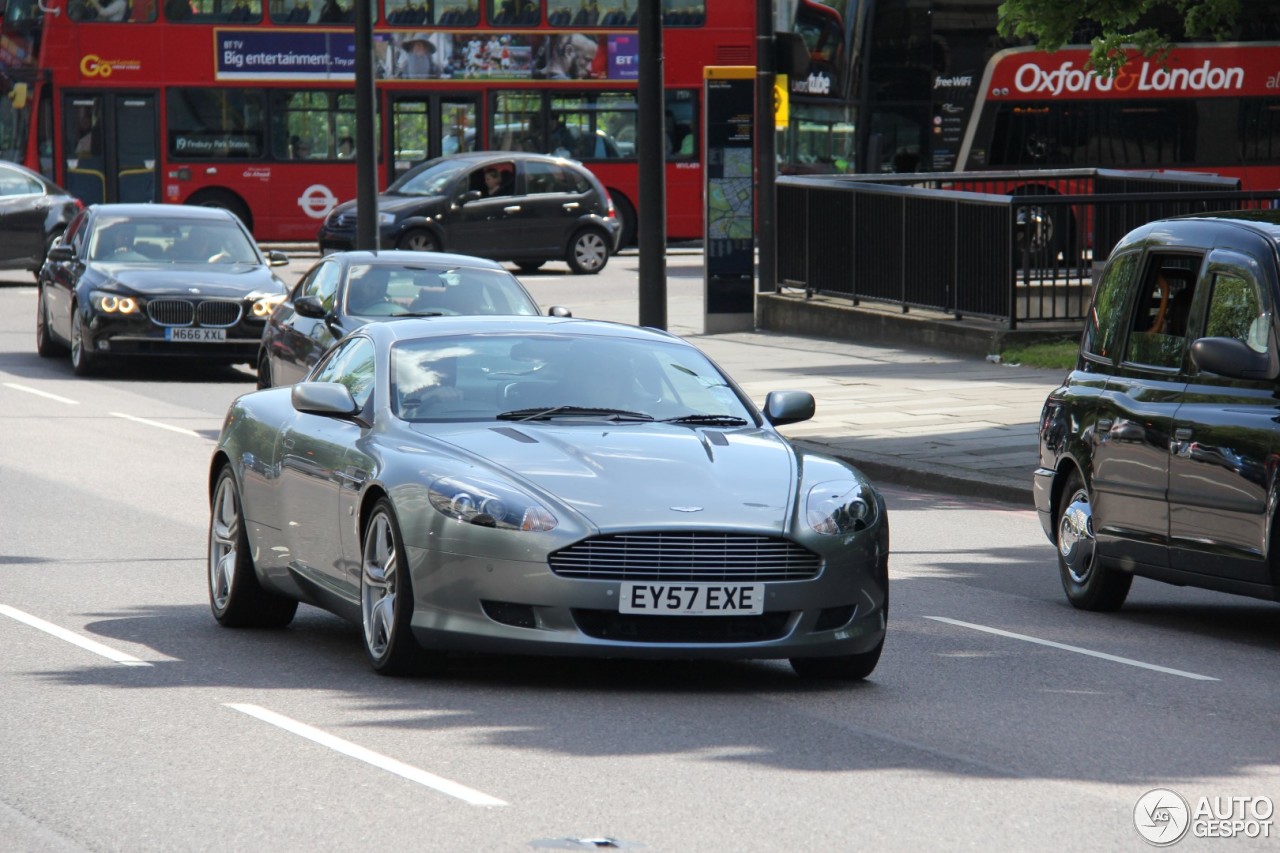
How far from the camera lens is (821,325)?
25938mm

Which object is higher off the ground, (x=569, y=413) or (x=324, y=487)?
(x=569, y=413)

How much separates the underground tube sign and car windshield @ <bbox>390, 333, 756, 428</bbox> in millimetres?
16986

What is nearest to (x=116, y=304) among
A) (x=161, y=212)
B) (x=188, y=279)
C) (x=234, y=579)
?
(x=188, y=279)

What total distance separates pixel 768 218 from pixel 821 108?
852 centimetres

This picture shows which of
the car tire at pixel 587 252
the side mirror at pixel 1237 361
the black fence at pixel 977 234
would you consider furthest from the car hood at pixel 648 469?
the car tire at pixel 587 252

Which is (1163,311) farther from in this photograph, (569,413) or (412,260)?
(412,260)

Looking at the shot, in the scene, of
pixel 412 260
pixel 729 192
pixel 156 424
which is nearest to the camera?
pixel 412 260

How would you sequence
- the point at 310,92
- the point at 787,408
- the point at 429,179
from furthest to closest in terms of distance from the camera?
the point at 310,92
the point at 429,179
the point at 787,408

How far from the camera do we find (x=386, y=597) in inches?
321

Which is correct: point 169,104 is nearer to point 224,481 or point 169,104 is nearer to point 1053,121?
point 1053,121

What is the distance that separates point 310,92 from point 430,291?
23.2 metres

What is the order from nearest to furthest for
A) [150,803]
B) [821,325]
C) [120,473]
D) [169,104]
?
[150,803], [120,473], [821,325], [169,104]

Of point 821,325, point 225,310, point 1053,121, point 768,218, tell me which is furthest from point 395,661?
point 1053,121

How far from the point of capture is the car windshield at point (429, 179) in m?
36.2
